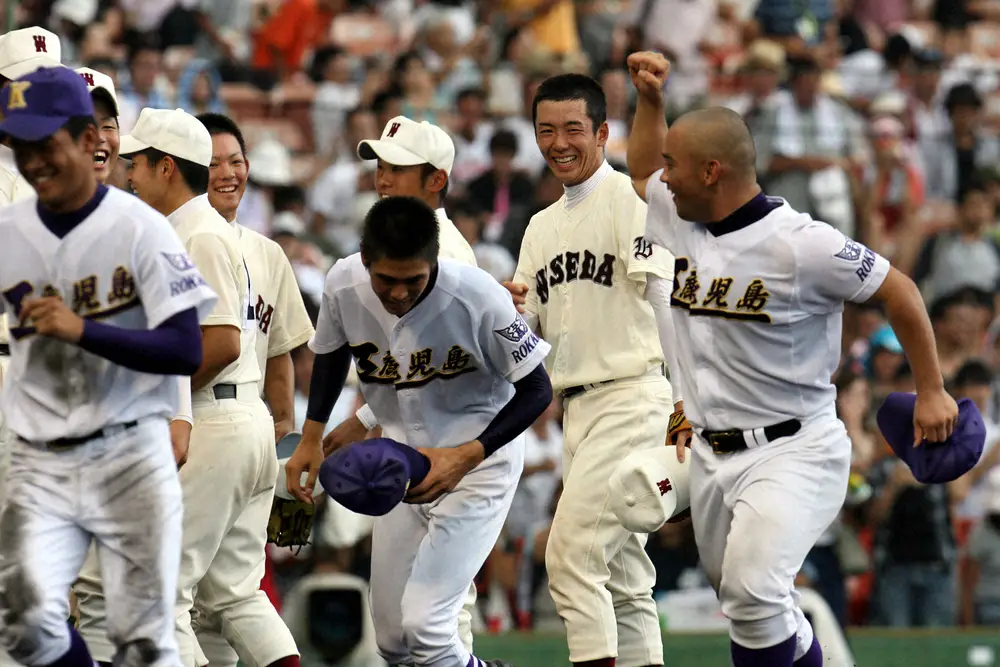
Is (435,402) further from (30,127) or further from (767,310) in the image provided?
(30,127)

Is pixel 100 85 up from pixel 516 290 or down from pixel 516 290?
up

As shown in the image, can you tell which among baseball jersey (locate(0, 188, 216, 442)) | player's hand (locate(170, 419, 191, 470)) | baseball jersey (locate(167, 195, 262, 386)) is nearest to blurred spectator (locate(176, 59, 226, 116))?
baseball jersey (locate(167, 195, 262, 386))

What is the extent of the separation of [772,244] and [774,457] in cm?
77

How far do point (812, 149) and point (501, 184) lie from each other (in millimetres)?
2655

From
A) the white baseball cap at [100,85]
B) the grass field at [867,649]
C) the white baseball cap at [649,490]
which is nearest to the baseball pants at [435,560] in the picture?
the white baseball cap at [649,490]

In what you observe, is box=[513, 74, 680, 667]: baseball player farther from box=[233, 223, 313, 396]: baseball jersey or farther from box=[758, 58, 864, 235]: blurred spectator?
box=[758, 58, 864, 235]: blurred spectator

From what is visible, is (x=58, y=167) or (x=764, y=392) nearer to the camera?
(x=58, y=167)

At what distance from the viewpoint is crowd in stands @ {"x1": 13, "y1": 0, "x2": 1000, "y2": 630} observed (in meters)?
10.9

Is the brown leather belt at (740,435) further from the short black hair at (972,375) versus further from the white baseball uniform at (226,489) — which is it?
the short black hair at (972,375)

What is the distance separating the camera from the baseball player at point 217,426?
6.39 metres

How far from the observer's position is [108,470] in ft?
16.9

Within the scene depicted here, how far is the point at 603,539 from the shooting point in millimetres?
6922

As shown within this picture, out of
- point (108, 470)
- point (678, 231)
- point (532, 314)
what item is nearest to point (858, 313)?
point (532, 314)

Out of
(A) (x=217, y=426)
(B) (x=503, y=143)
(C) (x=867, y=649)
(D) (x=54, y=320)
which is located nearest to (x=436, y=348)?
(A) (x=217, y=426)
